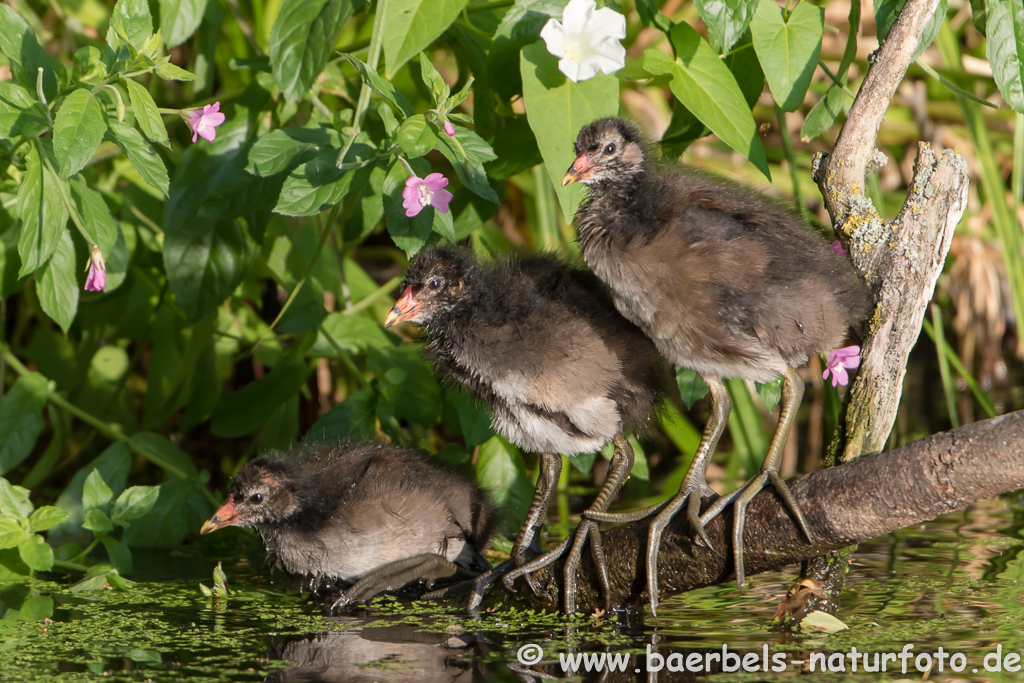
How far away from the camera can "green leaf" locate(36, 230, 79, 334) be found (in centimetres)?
277

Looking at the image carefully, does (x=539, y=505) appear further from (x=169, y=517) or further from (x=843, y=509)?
(x=169, y=517)

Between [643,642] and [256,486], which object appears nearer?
[643,642]

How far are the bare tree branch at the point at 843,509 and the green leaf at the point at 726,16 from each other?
3.12 feet

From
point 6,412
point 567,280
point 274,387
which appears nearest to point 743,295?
point 567,280

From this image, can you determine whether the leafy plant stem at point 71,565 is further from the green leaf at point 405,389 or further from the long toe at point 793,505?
the long toe at point 793,505

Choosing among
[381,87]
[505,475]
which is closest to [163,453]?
[505,475]

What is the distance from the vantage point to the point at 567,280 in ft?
9.07

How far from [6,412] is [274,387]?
77 cm

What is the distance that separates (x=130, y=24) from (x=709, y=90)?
4.44ft

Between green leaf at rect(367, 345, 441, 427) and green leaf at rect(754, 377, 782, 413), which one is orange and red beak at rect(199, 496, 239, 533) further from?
green leaf at rect(754, 377, 782, 413)

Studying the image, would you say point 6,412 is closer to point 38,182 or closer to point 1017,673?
point 38,182

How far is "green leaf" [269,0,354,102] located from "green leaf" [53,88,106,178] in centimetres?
46

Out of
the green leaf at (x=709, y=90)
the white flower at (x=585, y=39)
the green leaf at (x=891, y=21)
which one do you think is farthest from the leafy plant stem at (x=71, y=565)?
Answer: the green leaf at (x=891, y=21)

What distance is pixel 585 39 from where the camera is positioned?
8.40 feet
